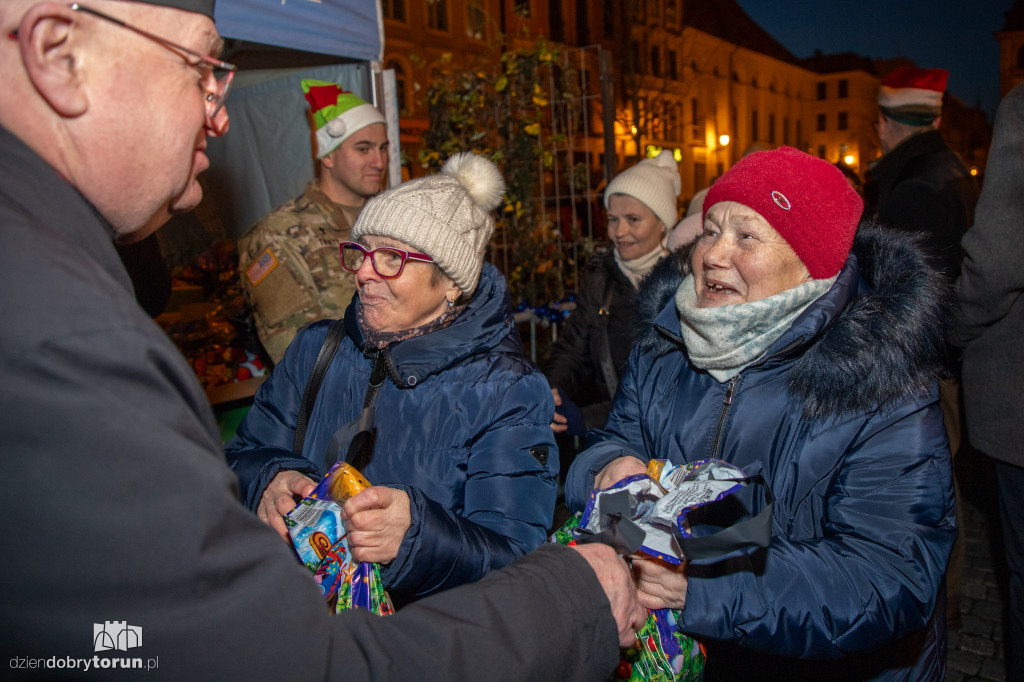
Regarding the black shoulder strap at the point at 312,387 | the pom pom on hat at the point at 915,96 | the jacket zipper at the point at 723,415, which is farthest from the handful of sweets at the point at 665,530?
the pom pom on hat at the point at 915,96

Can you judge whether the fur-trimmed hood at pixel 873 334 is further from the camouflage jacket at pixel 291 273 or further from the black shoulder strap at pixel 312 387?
the camouflage jacket at pixel 291 273

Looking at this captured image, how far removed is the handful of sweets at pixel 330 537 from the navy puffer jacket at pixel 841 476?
2.47ft

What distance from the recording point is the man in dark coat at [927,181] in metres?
3.36

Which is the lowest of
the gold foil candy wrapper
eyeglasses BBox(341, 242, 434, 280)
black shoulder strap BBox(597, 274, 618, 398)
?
black shoulder strap BBox(597, 274, 618, 398)

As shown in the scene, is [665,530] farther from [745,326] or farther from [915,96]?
[915,96]

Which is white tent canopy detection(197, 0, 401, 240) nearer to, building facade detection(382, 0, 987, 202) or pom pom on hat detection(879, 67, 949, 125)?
building facade detection(382, 0, 987, 202)

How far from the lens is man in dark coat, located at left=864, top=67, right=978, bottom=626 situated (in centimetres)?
336

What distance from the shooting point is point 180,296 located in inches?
169

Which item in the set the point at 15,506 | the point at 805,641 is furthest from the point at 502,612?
the point at 805,641

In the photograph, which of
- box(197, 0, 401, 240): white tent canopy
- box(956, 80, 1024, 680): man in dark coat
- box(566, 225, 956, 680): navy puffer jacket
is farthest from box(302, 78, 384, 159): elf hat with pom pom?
box(956, 80, 1024, 680): man in dark coat

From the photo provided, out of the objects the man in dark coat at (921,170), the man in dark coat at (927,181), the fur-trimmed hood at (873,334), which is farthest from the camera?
the man in dark coat at (921,170)

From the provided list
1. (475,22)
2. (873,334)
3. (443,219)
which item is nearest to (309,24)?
(443,219)

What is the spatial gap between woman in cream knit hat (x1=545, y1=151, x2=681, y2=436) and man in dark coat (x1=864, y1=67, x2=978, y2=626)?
1281mm

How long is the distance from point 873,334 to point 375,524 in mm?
1369
